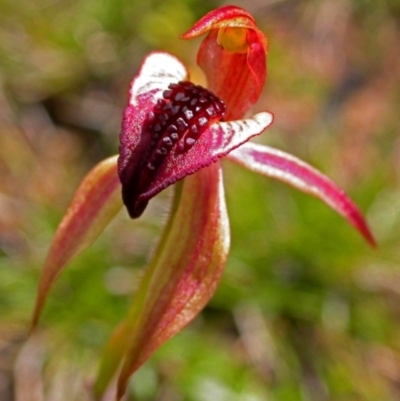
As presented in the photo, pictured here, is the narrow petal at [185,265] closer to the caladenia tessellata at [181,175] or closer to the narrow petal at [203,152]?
the caladenia tessellata at [181,175]

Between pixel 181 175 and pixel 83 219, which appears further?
pixel 83 219

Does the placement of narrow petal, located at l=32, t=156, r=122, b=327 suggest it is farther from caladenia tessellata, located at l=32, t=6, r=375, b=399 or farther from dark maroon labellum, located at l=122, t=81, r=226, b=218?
dark maroon labellum, located at l=122, t=81, r=226, b=218

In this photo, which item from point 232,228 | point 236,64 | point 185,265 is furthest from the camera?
point 232,228

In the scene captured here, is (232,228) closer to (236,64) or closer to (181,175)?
(236,64)

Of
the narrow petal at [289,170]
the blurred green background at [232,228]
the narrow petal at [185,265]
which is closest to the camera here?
the narrow petal at [185,265]

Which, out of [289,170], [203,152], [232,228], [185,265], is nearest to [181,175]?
[203,152]

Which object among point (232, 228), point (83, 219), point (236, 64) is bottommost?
point (232, 228)

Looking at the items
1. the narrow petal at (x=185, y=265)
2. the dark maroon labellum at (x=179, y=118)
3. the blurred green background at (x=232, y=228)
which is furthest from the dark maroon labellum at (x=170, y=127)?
the blurred green background at (x=232, y=228)
